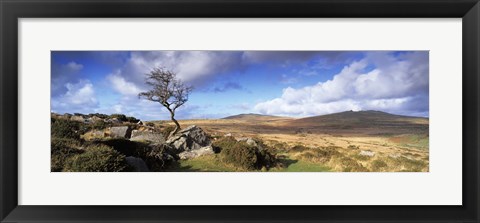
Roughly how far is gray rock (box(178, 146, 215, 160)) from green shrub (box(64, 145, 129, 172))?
2.25 ft

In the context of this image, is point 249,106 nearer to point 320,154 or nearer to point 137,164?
point 320,154

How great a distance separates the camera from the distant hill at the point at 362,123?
13.1 ft

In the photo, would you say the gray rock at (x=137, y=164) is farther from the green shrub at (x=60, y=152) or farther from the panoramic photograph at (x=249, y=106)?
the green shrub at (x=60, y=152)

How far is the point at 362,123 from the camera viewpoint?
404 centimetres

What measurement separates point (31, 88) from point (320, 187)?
11.9ft

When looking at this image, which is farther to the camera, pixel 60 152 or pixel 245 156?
pixel 245 156

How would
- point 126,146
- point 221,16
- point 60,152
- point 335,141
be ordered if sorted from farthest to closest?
point 335,141, point 126,146, point 60,152, point 221,16

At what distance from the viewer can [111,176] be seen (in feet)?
12.7

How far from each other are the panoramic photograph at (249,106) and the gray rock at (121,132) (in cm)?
1

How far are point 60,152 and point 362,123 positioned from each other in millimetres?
3688

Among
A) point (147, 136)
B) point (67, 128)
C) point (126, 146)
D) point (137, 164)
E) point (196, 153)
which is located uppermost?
point (67, 128)

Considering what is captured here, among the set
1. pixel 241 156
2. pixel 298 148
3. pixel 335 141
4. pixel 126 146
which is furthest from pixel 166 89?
pixel 335 141

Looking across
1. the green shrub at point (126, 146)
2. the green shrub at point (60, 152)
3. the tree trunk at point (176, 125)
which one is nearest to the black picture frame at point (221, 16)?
the green shrub at point (60, 152)

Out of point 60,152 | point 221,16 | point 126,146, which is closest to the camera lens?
point 221,16
